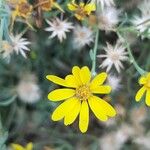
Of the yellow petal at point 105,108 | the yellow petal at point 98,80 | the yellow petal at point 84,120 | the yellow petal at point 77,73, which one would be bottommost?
the yellow petal at point 84,120

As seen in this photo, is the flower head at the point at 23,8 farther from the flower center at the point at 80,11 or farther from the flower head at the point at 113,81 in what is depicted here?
the flower head at the point at 113,81

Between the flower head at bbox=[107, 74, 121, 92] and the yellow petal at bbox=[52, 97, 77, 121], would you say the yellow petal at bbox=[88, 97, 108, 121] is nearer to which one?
the yellow petal at bbox=[52, 97, 77, 121]

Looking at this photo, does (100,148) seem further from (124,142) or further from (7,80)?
(7,80)

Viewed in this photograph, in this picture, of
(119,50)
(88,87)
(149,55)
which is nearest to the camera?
(88,87)

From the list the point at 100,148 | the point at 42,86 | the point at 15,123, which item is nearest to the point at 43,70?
the point at 42,86

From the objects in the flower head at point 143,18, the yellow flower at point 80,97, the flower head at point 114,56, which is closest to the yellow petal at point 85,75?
the yellow flower at point 80,97

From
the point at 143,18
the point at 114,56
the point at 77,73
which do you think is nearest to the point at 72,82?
the point at 77,73

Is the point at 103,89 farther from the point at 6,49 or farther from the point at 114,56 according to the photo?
the point at 6,49
